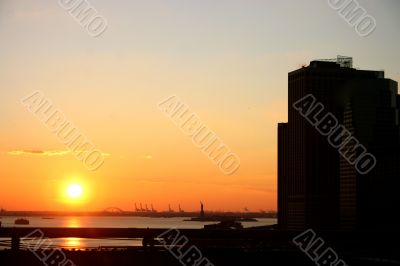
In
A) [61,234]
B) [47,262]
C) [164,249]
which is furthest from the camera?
[61,234]

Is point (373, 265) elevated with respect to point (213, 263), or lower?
lower

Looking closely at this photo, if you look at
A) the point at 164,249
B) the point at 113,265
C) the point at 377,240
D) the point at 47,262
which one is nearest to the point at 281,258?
the point at 164,249

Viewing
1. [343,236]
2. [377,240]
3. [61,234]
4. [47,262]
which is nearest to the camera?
[47,262]

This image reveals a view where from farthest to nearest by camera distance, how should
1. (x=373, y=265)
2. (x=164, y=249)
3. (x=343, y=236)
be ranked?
(x=343, y=236)
(x=164, y=249)
(x=373, y=265)

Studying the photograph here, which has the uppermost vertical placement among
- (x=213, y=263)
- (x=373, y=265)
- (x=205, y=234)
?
(x=205, y=234)

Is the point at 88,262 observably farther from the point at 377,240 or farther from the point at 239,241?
the point at 377,240

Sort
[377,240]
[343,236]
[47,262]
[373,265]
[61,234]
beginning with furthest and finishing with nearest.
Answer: [377,240] < [343,236] < [61,234] < [373,265] < [47,262]

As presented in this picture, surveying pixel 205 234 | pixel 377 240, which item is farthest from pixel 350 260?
pixel 377 240

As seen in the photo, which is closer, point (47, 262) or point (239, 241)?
point (47, 262)

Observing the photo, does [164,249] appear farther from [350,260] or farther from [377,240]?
[377,240]
